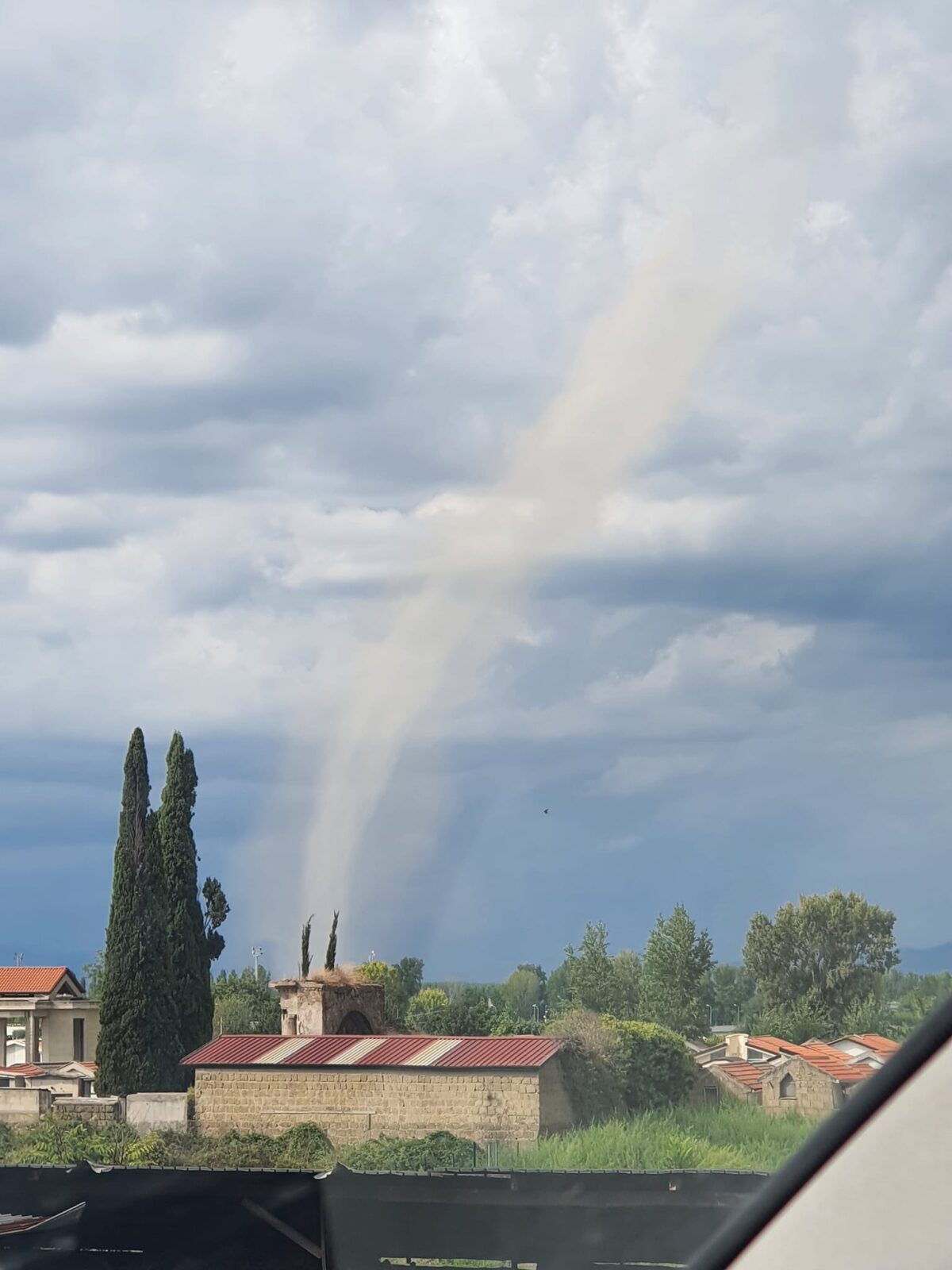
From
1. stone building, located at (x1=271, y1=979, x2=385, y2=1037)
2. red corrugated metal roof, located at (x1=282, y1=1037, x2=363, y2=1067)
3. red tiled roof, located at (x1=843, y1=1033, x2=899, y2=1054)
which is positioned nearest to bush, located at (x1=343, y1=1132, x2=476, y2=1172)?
red corrugated metal roof, located at (x1=282, y1=1037, x2=363, y2=1067)

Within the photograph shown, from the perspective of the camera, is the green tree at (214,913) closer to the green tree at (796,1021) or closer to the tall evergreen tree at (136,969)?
the tall evergreen tree at (136,969)

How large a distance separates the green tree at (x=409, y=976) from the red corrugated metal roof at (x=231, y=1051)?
437 cm

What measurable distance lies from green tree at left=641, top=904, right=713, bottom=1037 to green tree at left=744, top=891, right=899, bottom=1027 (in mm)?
2842

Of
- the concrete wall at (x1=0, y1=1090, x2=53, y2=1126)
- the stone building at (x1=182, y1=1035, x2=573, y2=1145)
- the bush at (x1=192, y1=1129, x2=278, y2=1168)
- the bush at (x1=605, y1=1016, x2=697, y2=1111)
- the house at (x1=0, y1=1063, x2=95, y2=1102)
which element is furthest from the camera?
the house at (x1=0, y1=1063, x2=95, y2=1102)

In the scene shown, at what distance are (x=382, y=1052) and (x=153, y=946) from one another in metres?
5.44

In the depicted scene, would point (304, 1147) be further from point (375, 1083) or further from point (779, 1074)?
point (779, 1074)

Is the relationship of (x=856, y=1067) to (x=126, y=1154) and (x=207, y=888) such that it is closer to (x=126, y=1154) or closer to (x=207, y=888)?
(x=126, y=1154)

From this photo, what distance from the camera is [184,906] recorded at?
26234 mm

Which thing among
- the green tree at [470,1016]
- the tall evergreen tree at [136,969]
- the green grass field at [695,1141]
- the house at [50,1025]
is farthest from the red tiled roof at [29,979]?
the green grass field at [695,1141]

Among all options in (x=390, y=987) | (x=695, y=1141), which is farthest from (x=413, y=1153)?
(x=695, y=1141)

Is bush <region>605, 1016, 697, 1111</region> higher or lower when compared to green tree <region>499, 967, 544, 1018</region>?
higher

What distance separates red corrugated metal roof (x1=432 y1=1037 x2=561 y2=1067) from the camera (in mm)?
18344

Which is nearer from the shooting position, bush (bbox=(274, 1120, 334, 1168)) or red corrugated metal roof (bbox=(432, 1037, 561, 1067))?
bush (bbox=(274, 1120, 334, 1168))

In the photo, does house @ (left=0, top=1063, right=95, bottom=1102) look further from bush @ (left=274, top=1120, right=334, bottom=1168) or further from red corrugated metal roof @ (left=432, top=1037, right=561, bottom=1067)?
red corrugated metal roof @ (left=432, top=1037, right=561, bottom=1067)
